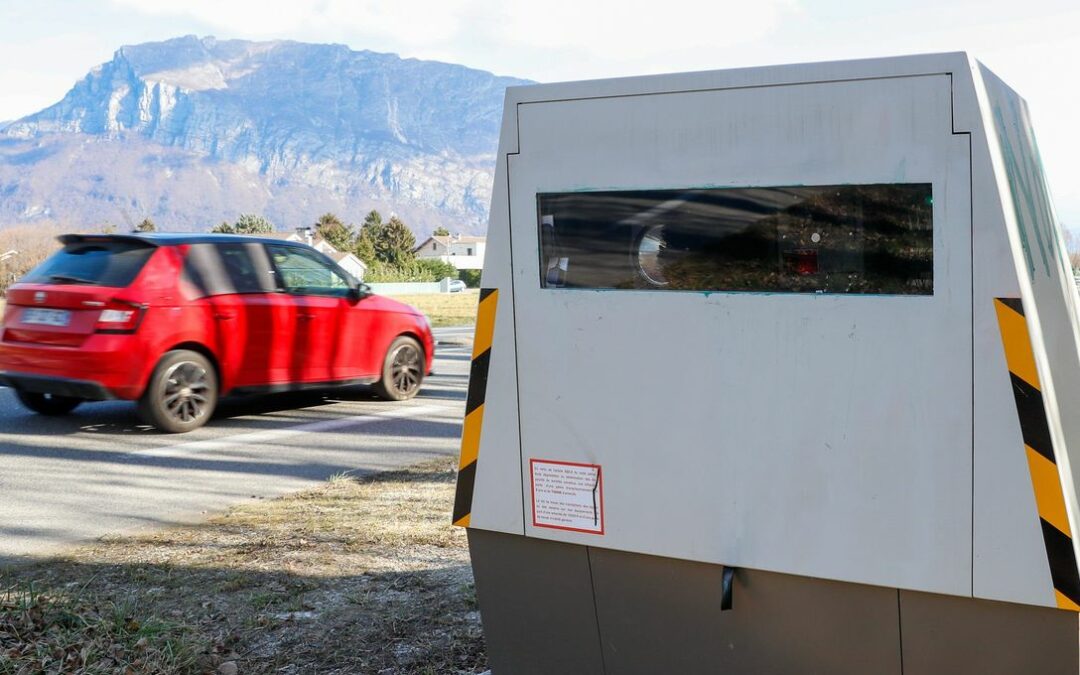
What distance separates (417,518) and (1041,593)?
4.06 m

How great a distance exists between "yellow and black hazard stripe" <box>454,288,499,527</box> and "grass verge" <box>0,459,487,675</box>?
94 centimetres

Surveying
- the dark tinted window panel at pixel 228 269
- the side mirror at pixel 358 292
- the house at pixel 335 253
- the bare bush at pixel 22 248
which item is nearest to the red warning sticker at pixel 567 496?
the dark tinted window panel at pixel 228 269

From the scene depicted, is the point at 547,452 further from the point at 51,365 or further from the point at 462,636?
the point at 51,365

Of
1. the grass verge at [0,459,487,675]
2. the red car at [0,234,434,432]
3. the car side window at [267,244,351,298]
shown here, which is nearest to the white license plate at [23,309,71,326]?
the red car at [0,234,434,432]

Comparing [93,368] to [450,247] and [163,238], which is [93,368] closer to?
[163,238]

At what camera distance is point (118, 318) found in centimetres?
926

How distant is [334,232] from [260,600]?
112 meters

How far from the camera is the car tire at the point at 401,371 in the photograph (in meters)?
11.6

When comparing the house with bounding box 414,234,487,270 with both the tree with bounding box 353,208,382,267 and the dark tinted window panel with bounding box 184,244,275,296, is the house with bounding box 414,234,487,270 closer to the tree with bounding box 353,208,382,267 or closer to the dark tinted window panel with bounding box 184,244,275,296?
the tree with bounding box 353,208,382,267

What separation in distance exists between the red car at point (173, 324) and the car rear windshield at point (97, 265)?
1 centimetres

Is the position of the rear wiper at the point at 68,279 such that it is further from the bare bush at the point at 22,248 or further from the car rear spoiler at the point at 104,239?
the bare bush at the point at 22,248

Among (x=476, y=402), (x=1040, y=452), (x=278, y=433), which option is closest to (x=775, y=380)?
(x=1040, y=452)

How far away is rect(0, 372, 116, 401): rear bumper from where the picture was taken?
9.21 metres

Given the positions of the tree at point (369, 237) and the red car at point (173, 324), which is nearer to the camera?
the red car at point (173, 324)
